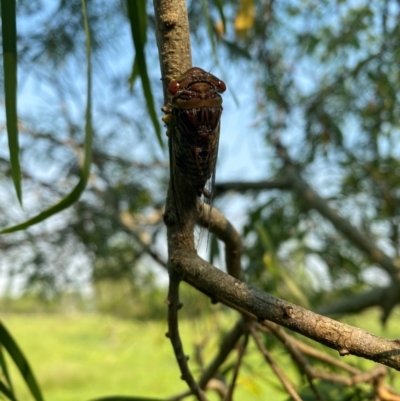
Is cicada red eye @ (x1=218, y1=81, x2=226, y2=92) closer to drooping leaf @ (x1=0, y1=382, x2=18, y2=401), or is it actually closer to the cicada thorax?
the cicada thorax

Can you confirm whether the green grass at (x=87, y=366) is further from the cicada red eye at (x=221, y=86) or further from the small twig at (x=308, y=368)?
the cicada red eye at (x=221, y=86)

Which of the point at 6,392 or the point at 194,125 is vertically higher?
the point at 194,125

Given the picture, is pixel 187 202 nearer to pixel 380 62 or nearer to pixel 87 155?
pixel 87 155

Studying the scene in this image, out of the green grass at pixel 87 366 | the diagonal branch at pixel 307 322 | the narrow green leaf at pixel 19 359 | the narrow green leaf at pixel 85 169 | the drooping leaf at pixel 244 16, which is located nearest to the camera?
the diagonal branch at pixel 307 322

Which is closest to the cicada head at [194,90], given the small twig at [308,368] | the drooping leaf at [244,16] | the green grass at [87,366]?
the small twig at [308,368]

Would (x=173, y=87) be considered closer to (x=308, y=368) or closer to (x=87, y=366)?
(x=308, y=368)

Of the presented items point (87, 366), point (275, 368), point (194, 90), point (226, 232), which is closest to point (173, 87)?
point (194, 90)
